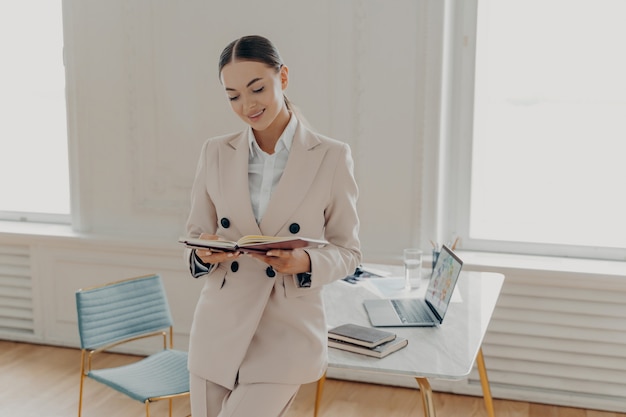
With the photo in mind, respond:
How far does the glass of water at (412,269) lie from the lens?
2.90m

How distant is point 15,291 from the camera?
4.41 m

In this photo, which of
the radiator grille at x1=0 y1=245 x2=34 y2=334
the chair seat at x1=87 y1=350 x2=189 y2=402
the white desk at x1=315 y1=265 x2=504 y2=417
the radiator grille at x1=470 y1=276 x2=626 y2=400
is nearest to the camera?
the white desk at x1=315 y1=265 x2=504 y2=417

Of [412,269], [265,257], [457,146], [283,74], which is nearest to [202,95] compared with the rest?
[457,146]

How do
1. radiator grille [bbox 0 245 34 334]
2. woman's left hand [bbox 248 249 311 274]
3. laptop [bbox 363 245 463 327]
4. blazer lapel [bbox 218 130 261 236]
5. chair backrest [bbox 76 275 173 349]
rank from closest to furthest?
woman's left hand [bbox 248 249 311 274] < blazer lapel [bbox 218 130 261 236] < laptop [bbox 363 245 463 327] < chair backrest [bbox 76 275 173 349] < radiator grille [bbox 0 245 34 334]

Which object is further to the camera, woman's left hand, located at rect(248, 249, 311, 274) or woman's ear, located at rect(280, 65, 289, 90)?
woman's ear, located at rect(280, 65, 289, 90)

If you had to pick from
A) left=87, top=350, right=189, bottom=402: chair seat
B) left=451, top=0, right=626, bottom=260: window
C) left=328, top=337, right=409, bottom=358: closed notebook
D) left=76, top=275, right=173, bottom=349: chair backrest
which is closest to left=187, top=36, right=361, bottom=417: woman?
left=328, top=337, right=409, bottom=358: closed notebook

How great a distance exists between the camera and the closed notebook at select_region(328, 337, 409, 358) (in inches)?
84.3

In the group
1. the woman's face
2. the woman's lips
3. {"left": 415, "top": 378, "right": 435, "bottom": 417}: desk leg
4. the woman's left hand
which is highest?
the woman's face

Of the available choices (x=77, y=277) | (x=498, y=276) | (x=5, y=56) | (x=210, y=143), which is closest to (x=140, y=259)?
(x=77, y=277)

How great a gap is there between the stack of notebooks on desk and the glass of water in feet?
2.15

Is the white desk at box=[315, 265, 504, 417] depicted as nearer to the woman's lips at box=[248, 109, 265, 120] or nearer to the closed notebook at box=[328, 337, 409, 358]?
the closed notebook at box=[328, 337, 409, 358]

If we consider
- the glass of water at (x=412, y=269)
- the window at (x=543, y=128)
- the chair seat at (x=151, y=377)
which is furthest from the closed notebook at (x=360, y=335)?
the window at (x=543, y=128)

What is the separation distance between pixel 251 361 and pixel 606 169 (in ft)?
7.93

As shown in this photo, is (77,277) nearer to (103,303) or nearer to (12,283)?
(12,283)
